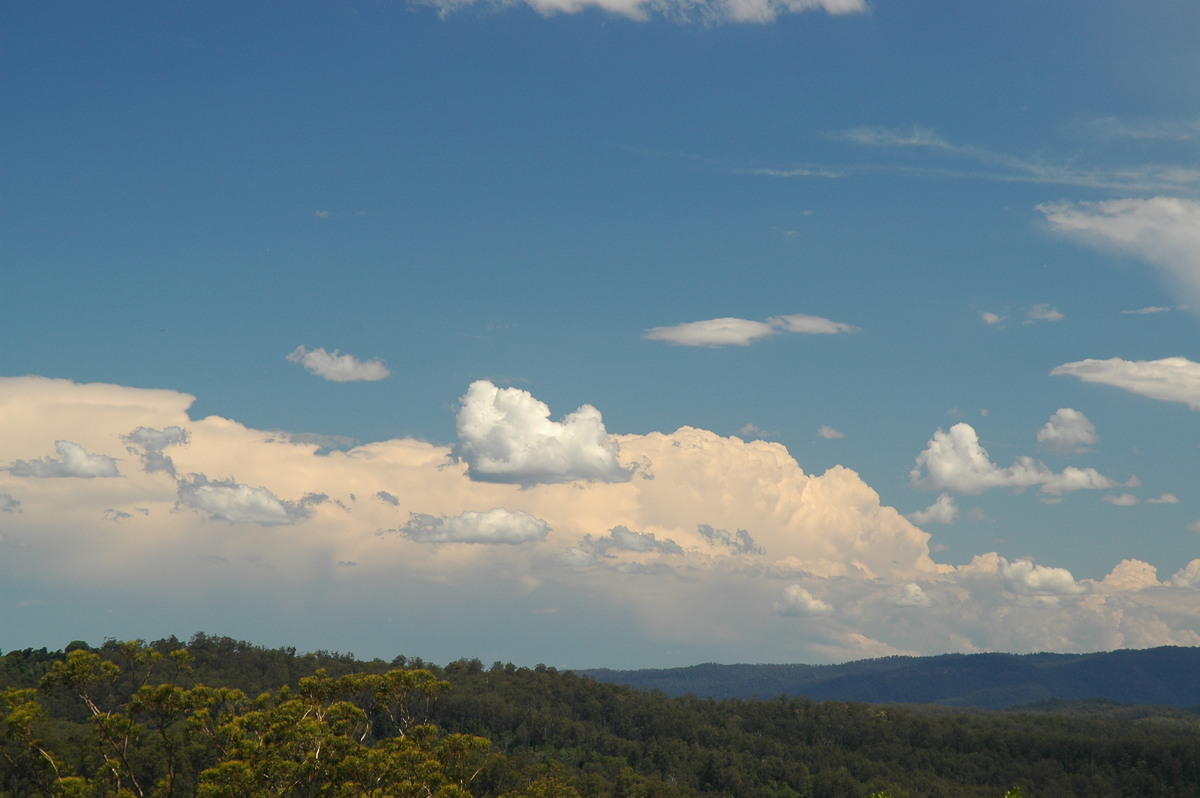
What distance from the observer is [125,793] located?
5909cm

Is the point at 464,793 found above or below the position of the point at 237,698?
below

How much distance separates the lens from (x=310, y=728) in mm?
59438

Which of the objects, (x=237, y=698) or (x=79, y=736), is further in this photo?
(x=79, y=736)

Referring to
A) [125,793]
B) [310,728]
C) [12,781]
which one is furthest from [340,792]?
[12,781]

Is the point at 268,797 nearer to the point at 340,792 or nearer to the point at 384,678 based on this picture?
the point at 340,792

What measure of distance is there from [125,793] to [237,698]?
9.62 metres

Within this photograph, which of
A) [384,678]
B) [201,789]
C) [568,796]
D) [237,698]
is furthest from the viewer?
[568,796]

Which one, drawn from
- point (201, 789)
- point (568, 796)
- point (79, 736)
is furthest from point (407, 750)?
point (79, 736)

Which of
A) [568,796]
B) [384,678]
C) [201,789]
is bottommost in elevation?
[568,796]

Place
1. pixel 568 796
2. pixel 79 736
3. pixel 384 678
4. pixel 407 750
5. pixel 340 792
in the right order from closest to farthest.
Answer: pixel 340 792, pixel 407 750, pixel 384 678, pixel 568 796, pixel 79 736

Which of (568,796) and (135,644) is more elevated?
(135,644)

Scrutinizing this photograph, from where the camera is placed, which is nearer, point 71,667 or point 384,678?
point 71,667

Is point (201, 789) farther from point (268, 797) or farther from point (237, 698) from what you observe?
point (237, 698)

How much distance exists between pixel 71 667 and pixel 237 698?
1038 centimetres
